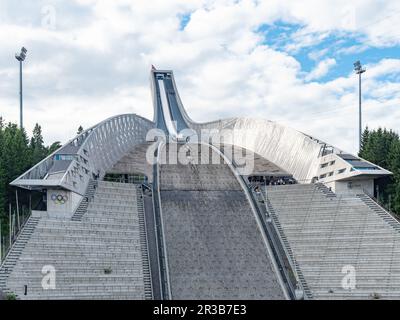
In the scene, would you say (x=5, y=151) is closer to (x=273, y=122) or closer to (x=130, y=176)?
(x=130, y=176)

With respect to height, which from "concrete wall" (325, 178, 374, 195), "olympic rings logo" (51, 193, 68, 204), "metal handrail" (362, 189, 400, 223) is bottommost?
"metal handrail" (362, 189, 400, 223)

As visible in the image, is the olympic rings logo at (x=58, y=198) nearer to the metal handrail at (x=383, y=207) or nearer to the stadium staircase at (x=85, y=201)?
the stadium staircase at (x=85, y=201)

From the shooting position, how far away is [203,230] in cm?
3697

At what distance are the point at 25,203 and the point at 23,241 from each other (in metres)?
8.99

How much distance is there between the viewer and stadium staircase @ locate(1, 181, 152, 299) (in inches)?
1117

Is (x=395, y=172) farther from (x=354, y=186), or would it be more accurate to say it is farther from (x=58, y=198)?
(x=58, y=198)

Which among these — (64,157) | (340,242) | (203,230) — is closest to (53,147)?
(64,157)

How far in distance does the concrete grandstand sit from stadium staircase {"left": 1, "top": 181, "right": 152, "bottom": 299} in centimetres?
7

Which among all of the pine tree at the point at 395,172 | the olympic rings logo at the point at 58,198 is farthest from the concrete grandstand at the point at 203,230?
the pine tree at the point at 395,172

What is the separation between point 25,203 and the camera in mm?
39531

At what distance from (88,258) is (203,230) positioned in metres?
8.68

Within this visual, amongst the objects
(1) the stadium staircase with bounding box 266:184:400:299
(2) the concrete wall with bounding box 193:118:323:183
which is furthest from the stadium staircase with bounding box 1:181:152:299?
(2) the concrete wall with bounding box 193:118:323:183

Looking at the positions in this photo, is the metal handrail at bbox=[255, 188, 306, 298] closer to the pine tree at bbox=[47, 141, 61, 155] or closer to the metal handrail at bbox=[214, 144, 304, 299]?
the metal handrail at bbox=[214, 144, 304, 299]
